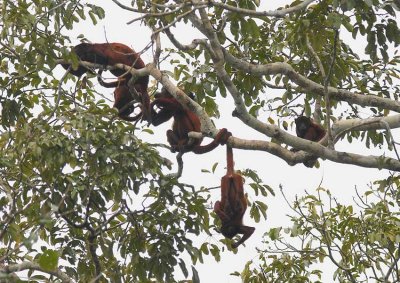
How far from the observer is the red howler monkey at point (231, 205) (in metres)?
7.15

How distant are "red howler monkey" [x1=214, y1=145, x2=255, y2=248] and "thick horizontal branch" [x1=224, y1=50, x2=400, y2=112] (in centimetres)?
107

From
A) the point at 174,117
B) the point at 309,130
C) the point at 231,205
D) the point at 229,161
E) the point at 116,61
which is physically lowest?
the point at 231,205

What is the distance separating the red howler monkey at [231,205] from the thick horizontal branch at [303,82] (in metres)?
1.07

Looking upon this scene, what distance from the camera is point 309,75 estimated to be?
743 centimetres

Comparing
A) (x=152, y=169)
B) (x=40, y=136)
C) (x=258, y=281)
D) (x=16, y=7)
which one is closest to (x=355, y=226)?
(x=258, y=281)

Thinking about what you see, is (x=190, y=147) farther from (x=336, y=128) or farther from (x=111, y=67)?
(x=336, y=128)

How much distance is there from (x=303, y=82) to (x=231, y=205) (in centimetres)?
172

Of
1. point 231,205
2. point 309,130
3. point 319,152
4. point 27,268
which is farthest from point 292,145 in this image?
point 309,130

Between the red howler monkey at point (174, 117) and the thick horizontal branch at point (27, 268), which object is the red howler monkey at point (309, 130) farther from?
the thick horizontal branch at point (27, 268)

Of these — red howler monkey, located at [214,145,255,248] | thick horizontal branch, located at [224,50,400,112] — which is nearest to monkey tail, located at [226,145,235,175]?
red howler monkey, located at [214,145,255,248]

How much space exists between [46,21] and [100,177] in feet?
4.35

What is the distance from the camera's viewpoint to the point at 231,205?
7.38 m

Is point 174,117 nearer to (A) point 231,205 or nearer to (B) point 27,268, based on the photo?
(A) point 231,205

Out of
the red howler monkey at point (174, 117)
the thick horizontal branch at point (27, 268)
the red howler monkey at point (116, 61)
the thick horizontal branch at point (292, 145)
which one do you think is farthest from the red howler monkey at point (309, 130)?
the thick horizontal branch at point (27, 268)
